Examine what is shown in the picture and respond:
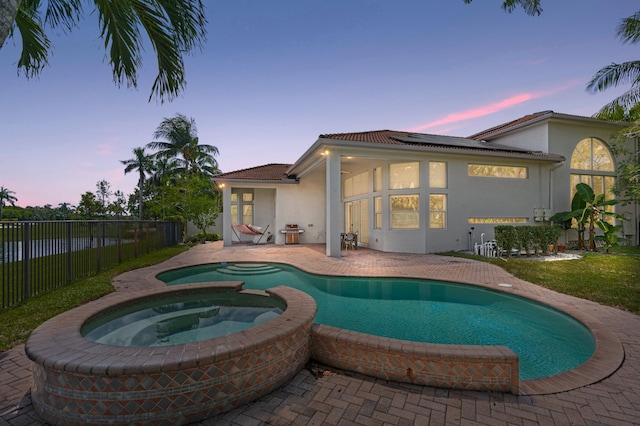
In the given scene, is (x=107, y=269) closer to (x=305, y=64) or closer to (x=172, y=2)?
(x=172, y=2)

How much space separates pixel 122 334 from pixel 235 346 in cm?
182

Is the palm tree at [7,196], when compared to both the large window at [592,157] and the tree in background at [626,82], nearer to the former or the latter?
the large window at [592,157]

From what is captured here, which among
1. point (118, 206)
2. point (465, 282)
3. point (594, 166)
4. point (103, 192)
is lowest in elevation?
point (465, 282)

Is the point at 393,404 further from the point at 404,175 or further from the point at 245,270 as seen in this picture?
the point at 404,175

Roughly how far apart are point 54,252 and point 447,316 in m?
8.42

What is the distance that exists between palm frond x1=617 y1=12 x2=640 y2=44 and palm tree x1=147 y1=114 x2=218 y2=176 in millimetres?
27756

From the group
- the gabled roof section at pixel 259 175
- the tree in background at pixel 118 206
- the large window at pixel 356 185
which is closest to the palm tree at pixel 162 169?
the tree in background at pixel 118 206

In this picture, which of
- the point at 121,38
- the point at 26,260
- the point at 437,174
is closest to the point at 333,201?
the point at 437,174

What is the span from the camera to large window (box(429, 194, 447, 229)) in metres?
11.5

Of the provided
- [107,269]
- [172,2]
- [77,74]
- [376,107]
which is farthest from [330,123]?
[172,2]

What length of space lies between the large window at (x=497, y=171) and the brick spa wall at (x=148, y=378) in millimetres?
12361

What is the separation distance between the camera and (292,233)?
49.3 ft

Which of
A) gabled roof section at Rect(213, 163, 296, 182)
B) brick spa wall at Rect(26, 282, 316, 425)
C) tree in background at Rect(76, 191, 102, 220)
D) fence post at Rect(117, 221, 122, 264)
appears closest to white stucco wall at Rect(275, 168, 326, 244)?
Result: gabled roof section at Rect(213, 163, 296, 182)

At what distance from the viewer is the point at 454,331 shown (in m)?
4.21
